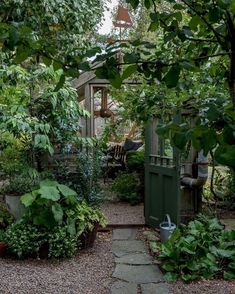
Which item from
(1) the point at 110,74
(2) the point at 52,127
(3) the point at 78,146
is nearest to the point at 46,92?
(2) the point at 52,127

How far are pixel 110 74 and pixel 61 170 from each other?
4.01m

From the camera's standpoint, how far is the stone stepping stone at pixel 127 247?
13.3 ft

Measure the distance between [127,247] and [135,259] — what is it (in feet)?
1.35

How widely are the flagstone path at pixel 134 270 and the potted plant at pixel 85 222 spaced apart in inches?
11.1

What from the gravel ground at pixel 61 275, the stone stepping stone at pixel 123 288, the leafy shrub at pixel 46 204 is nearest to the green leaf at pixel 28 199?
the leafy shrub at pixel 46 204

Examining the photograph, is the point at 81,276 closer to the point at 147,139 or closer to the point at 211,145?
the point at 147,139

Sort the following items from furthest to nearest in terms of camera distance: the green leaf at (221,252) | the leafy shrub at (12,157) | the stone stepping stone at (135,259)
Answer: the leafy shrub at (12,157)
the stone stepping stone at (135,259)
the green leaf at (221,252)

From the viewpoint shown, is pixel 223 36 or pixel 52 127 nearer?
pixel 223 36

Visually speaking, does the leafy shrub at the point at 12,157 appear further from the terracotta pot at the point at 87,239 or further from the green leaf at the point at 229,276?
the green leaf at the point at 229,276

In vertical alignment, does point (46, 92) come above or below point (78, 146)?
above

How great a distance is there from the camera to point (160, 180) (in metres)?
A: 4.68

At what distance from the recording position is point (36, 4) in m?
3.85

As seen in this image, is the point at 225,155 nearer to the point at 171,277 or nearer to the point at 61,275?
the point at 171,277

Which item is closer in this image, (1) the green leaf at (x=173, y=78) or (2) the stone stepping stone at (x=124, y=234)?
(1) the green leaf at (x=173, y=78)
